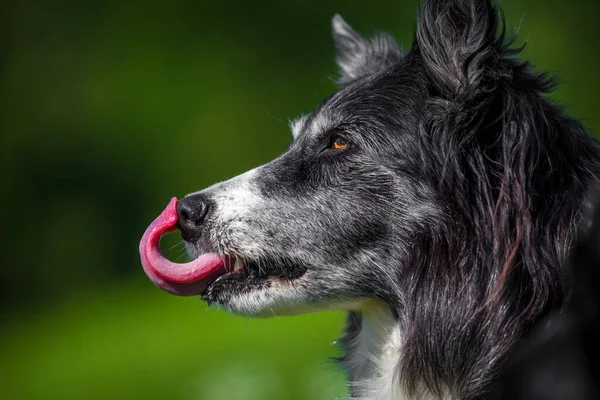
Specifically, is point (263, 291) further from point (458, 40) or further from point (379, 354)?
point (458, 40)

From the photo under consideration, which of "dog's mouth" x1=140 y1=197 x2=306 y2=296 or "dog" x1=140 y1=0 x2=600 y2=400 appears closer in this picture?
"dog" x1=140 y1=0 x2=600 y2=400

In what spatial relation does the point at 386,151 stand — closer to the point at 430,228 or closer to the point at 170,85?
the point at 430,228

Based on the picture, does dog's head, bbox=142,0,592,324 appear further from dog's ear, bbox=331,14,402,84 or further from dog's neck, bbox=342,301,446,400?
dog's ear, bbox=331,14,402,84

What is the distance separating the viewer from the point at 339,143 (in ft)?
13.4

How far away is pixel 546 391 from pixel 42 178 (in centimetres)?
1076

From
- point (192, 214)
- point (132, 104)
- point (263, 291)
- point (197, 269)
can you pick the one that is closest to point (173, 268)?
point (197, 269)

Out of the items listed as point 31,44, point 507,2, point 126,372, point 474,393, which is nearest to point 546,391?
point 474,393

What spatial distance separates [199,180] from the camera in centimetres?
1295

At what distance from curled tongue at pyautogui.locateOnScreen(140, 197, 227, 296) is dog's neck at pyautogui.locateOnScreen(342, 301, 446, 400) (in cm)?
67

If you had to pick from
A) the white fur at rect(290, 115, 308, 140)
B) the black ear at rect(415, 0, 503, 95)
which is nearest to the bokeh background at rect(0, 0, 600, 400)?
the white fur at rect(290, 115, 308, 140)

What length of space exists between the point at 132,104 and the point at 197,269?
9169 mm

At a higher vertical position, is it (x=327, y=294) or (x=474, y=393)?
(x=327, y=294)

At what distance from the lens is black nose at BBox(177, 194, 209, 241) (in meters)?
4.02

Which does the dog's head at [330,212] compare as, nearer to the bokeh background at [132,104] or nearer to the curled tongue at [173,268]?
the curled tongue at [173,268]
